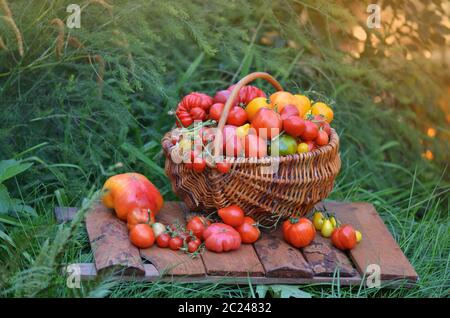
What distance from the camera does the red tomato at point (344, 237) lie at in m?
3.52

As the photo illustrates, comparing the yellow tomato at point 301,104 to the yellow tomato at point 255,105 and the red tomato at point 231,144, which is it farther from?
the red tomato at point 231,144

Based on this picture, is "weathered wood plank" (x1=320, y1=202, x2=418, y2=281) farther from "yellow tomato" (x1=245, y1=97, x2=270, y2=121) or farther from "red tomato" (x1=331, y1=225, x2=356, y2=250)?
"yellow tomato" (x1=245, y1=97, x2=270, y2=121)

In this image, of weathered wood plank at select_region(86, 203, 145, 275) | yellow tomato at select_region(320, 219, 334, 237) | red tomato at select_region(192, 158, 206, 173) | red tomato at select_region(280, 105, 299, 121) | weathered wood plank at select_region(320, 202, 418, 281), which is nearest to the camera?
weathered wood plank at select_region(86, 203, 145, 275)

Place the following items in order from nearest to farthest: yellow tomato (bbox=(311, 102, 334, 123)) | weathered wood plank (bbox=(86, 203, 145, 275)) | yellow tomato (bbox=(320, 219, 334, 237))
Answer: weathered wood plank (bbox=(86, 203, 145, 275)) < yellow tomato (bbox=(320, 219, 334, 237)) < yellow tomato (bbox=(311, 102, 334, 123))

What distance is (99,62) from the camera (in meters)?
4.03

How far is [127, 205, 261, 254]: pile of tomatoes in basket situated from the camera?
11.1ft

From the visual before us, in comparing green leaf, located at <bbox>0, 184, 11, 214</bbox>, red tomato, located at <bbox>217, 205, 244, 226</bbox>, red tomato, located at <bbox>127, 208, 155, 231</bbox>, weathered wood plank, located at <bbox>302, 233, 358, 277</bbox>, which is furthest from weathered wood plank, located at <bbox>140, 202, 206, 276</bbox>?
green leaf, located at <bbox>0, 184, 11, 214</bbox>

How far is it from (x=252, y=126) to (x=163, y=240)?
0.67 meters

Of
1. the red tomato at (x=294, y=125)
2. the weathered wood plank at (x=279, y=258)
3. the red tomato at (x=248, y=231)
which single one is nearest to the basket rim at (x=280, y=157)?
the red tomato at (x=294, y=125)

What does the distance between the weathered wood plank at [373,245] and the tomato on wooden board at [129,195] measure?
99cm

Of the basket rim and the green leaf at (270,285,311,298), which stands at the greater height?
the basket rim

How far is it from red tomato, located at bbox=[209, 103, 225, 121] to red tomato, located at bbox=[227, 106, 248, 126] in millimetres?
52

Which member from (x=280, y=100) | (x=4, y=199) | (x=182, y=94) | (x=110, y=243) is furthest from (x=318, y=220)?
(x=4, y=199)
